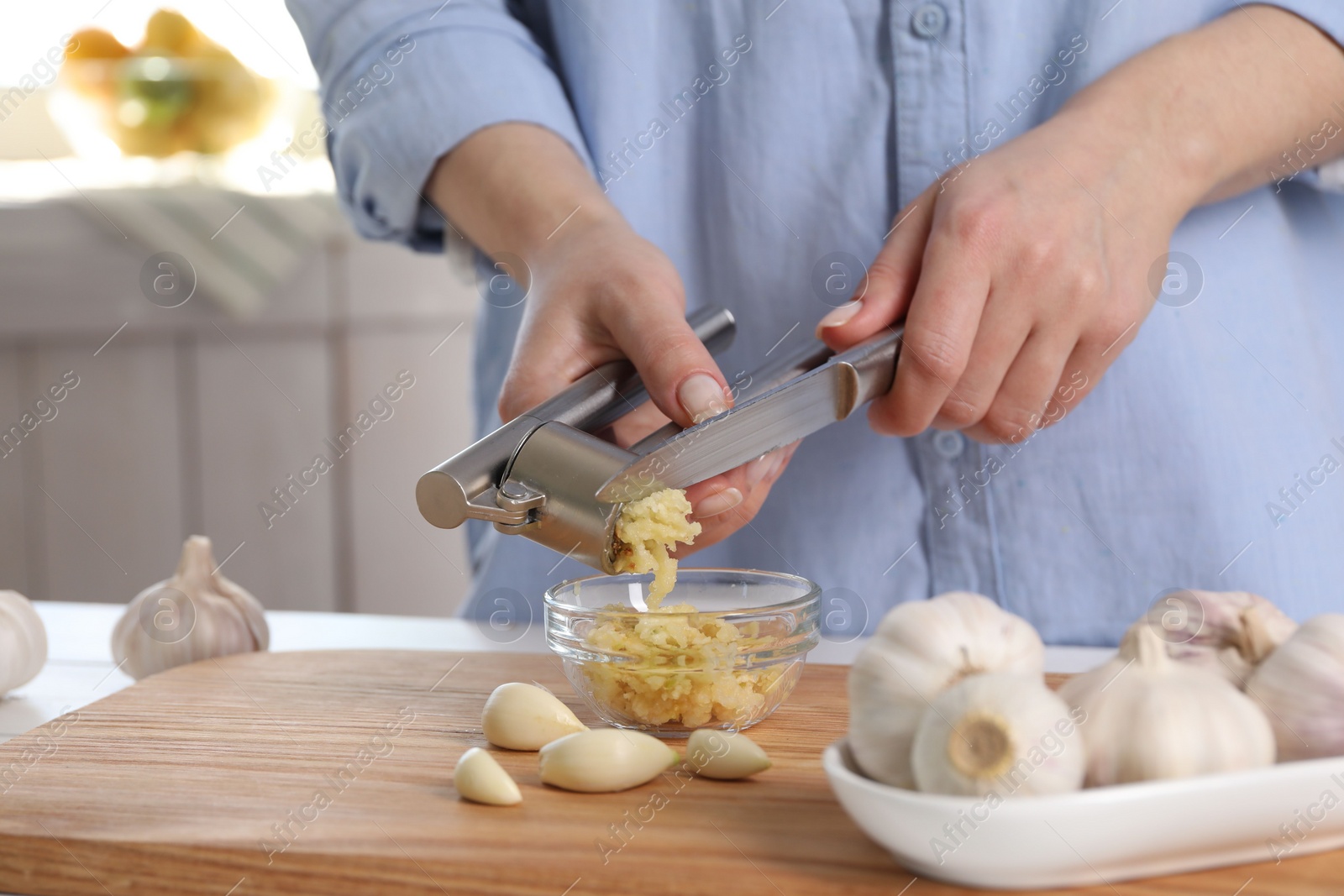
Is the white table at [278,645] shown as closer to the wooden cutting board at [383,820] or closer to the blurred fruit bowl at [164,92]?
the wooden cutting board at [383,820]

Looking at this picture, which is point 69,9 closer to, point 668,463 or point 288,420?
point 288,420

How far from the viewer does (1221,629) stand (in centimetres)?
67

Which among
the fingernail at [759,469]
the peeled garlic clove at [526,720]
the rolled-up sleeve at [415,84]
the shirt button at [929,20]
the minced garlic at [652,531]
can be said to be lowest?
the peeled garlic clove at [526,720]

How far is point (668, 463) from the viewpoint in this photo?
805 millimetres

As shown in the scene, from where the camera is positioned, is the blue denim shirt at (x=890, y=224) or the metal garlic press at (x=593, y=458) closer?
the metal garlic press at (x=593, y=458)

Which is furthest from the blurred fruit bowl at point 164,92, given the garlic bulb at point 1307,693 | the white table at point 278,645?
the garlic bulb at point 1307,693

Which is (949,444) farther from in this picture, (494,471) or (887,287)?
(494,471)

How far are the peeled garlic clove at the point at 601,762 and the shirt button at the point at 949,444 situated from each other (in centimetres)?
49

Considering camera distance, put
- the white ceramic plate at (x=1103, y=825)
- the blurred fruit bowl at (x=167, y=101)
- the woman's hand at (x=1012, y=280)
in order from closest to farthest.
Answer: the white ceramic plate at (x=1103, y=825), the woman's hand at (x=1012, y=280), the blurred fruit bowl at (x=167, y=101)

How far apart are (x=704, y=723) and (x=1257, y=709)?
376 mm

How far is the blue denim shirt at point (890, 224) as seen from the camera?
1084 millimetres

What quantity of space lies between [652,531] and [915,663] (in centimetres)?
25

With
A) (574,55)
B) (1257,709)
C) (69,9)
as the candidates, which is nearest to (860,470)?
(574,55)

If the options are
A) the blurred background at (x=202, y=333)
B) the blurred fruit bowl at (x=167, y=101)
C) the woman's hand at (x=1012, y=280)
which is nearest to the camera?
the woman's hand at (x=1012, y=280)
